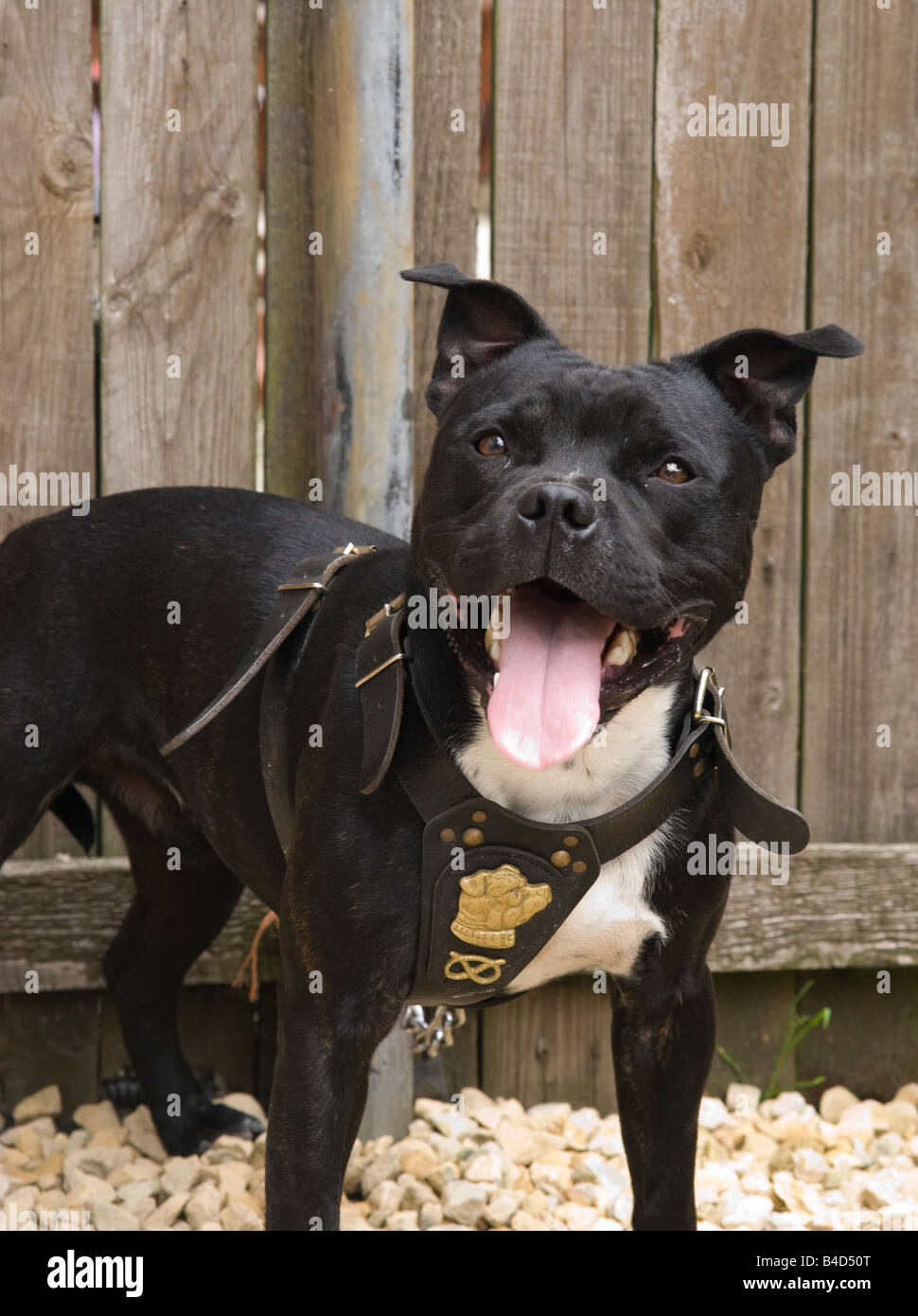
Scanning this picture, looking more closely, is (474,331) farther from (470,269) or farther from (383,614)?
(470,269)

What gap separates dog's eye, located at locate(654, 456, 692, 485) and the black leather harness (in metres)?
0.37

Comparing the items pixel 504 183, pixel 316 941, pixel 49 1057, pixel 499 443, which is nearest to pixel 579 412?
pixel 499 443

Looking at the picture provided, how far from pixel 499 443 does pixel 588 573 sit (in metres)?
0.39

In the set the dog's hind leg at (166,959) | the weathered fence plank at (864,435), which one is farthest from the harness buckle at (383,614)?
the weathered fence plank at (864,435)

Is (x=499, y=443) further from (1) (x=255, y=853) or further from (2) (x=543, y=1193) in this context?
(2) (x=543, y=1193)

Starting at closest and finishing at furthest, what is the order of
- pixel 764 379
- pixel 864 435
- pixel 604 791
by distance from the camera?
pixel 604 791
pixel 764 379
pixel 864 435

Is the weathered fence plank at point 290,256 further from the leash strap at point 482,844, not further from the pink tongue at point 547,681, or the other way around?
the pink tongue at point 547,681

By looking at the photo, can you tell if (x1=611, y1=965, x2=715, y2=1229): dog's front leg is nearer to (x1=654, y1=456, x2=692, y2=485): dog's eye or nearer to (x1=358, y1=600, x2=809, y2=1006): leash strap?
(x1=358, y1=600, x2=809, y2=1006): leash strap

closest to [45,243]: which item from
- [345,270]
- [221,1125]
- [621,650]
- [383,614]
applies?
[345,270]

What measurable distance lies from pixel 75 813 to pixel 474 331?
56.1 inches

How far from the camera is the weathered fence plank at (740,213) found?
3.66 metres

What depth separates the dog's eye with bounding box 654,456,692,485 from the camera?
243 cm

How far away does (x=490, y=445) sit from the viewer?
2490 mm

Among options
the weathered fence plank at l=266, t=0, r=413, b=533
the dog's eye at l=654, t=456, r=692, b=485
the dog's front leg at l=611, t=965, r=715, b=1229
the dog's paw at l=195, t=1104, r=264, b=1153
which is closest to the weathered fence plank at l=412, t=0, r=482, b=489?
the weathered fence plank at l=266, t=0, r=413, b=533
